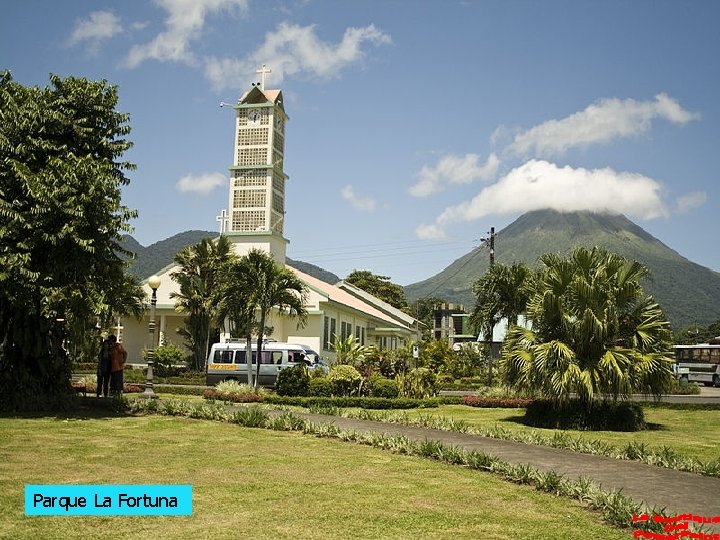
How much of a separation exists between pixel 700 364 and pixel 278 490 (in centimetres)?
4886

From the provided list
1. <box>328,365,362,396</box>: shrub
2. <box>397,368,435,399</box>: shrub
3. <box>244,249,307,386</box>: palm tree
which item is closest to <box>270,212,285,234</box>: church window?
<box>244,249,307,386</box>: palm tree

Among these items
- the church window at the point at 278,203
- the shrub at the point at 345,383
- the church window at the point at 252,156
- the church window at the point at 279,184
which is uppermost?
the church window at the point at 252,156

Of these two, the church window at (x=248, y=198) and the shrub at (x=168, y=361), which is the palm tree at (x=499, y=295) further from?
the church window at (x=248, y=198)

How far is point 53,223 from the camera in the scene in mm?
15547

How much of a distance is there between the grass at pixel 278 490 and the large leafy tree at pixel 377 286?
7340 centimetres

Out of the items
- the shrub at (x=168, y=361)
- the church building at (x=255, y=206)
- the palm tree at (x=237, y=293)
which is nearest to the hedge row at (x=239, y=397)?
the palm tree at (x=237, y=293)

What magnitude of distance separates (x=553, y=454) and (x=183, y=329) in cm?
3192

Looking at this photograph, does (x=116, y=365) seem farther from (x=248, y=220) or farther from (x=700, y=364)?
(x=700, y=364)

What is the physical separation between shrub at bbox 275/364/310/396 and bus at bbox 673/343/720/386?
33.1 meters

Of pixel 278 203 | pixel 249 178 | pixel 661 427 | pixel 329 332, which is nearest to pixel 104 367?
pixel 661 427

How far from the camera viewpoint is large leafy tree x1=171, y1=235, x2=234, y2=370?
129 ft

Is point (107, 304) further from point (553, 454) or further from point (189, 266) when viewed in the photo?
point (189, 266)

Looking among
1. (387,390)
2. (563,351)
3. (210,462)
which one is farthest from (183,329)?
(210,462)

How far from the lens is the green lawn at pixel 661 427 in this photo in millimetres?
14625
